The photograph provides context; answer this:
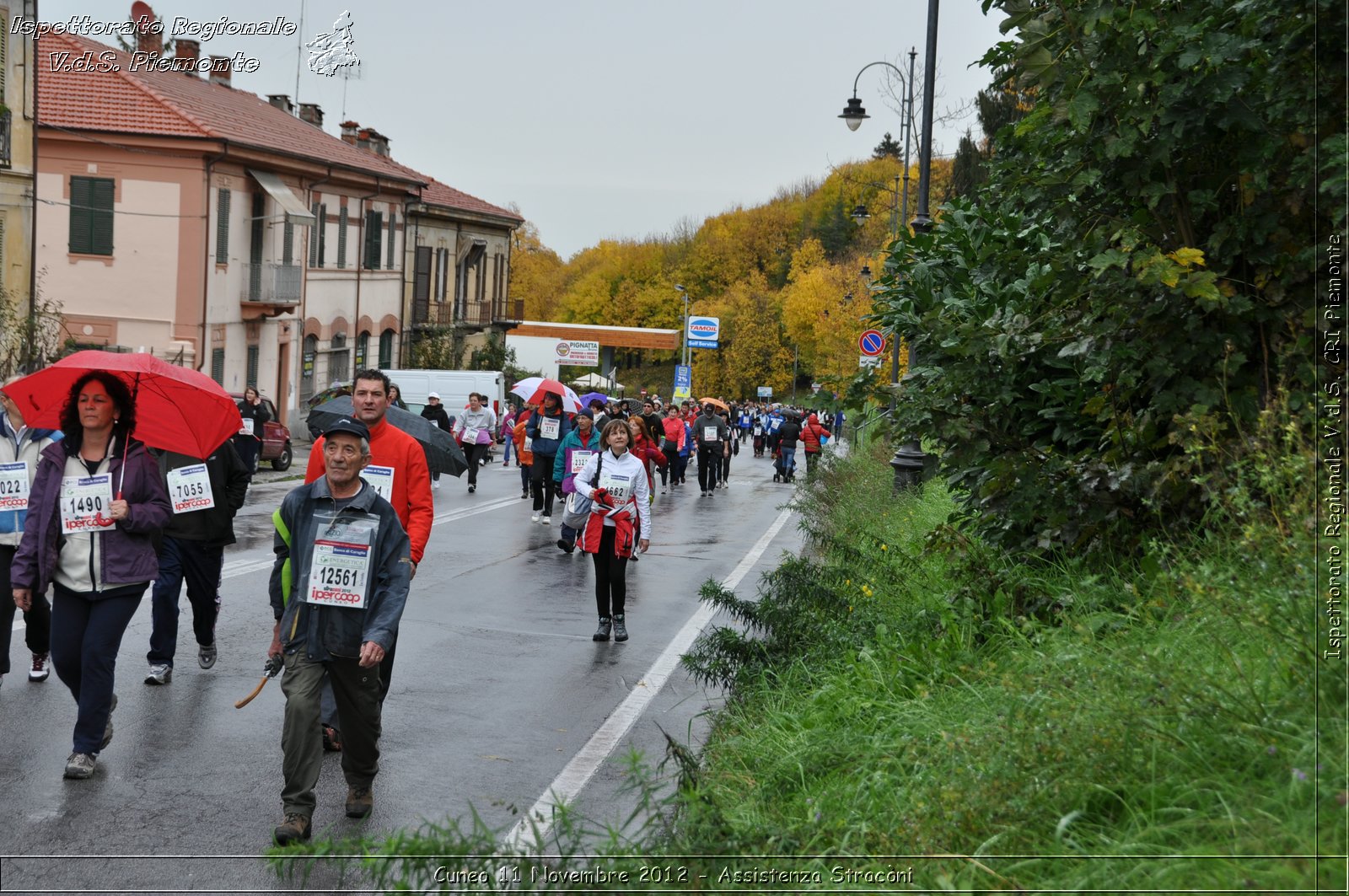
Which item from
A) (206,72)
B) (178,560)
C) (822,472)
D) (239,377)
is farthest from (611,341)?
(178,560)

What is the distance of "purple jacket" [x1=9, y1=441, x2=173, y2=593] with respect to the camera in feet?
22.7

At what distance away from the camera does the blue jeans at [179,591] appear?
904 centimetres

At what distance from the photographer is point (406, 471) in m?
7.91

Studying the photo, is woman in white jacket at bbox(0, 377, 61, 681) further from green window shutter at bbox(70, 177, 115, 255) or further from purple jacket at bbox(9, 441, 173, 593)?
green window shutter at bbox(70, 177, 115, 255)

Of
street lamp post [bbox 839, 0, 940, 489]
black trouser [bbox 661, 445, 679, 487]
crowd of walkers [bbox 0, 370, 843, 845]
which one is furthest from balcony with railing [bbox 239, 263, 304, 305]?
crowd of walkers [bbox 0, 370, 843, 845]

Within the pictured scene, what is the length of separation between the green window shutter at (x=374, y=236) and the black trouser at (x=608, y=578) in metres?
37.8

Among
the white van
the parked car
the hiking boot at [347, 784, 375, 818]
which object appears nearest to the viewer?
the hiking boot at [347, 784, 375, 818]

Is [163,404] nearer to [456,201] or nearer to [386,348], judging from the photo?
[386,348]

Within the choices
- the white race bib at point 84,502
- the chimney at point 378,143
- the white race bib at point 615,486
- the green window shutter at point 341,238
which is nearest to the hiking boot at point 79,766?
the white race bib at point 84,502

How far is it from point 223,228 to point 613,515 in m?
27.3

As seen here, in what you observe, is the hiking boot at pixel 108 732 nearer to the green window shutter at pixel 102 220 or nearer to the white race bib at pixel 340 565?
the white race bib at pixel 340 565

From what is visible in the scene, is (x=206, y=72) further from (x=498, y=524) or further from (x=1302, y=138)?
(x=1302, y=138)

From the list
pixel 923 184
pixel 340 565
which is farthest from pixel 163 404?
pixel 923 184

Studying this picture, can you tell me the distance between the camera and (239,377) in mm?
37312
